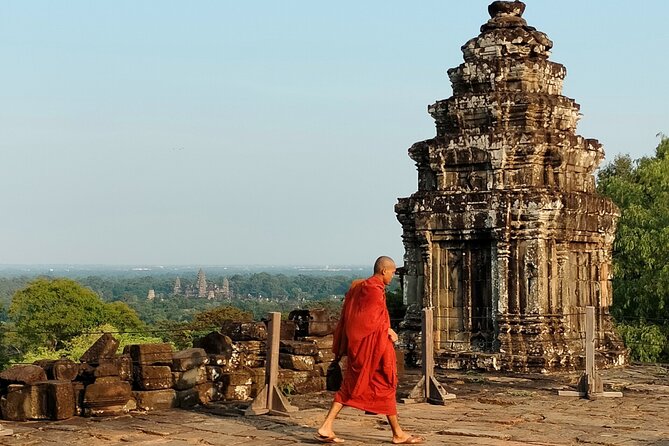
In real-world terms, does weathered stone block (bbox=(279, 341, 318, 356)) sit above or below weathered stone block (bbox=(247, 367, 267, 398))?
above

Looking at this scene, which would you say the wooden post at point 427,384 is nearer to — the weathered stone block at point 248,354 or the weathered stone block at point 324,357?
the weathered stone block at point 324,357

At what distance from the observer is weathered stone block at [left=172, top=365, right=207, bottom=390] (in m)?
9.52

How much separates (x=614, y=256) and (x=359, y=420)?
14429 mm

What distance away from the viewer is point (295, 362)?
10.5 m

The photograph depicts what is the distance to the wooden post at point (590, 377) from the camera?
33.5 feet

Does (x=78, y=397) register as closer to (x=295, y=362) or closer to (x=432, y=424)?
(x=295, y=362)

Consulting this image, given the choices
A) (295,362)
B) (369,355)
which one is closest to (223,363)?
(295,362)

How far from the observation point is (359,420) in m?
8.66

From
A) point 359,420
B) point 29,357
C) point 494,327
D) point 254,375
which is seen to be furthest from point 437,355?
point 29,357

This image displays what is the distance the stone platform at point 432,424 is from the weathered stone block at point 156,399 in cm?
13

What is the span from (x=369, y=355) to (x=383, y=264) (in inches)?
29.5

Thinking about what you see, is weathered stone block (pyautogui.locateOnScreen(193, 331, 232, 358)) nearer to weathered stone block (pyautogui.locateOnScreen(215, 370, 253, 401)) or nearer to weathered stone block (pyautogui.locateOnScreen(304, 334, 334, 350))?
weathered stone block (pyautogui.locateOnScreen(215, 370, 253, 401))

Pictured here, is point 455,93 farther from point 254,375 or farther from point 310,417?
point 310,417

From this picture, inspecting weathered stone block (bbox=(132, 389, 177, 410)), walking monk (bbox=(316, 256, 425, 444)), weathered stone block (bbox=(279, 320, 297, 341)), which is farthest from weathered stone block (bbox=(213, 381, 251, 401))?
walking monk (bbox=(316, 256, 425, 444))
